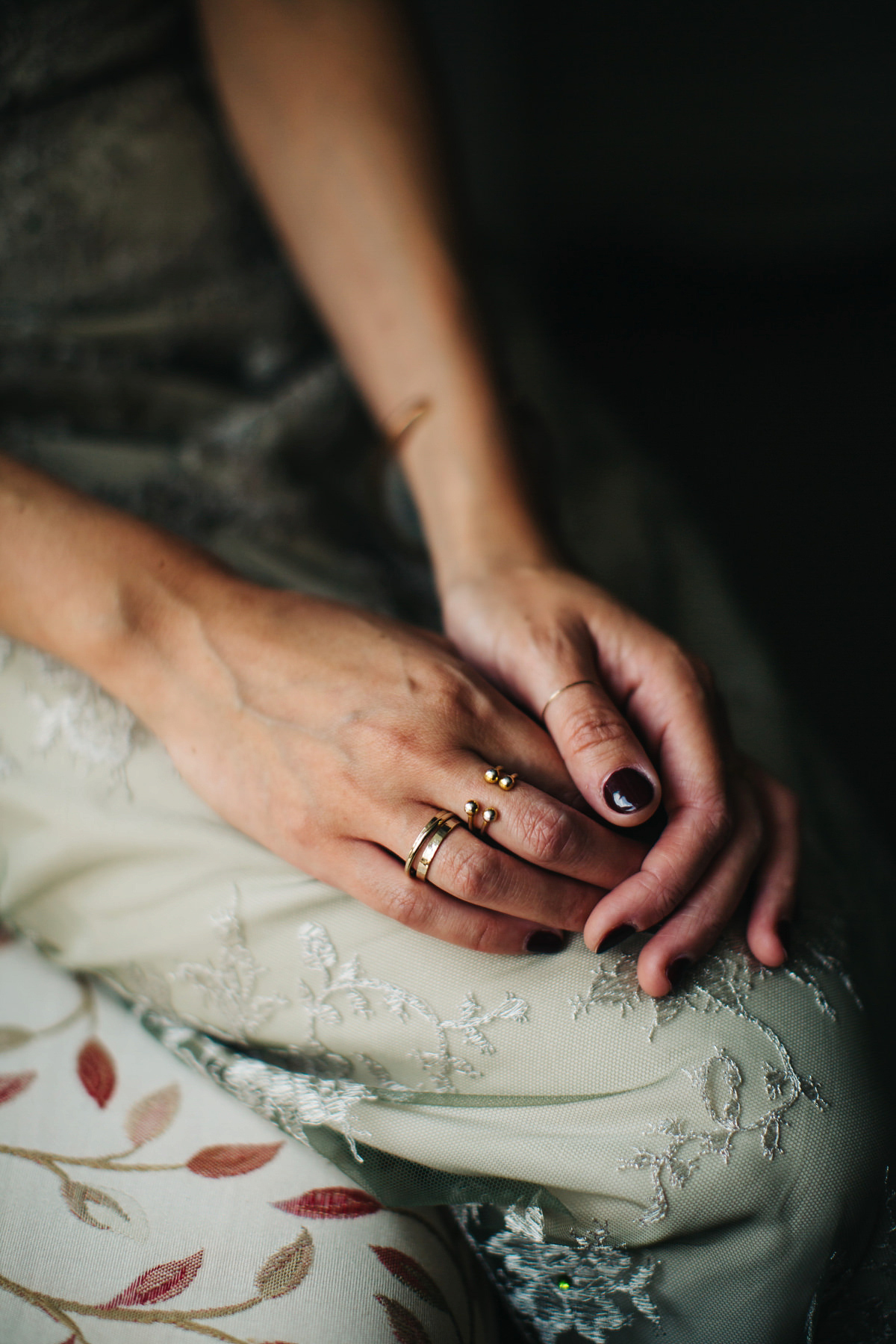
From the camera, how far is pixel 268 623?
1.96ft

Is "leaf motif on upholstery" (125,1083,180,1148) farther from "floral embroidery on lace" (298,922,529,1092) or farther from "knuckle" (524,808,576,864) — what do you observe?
"knuckle" (524,808,576,864)

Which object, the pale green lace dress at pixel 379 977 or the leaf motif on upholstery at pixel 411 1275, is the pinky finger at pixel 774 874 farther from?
the leaf motif on upholstery at pixel 411 1275

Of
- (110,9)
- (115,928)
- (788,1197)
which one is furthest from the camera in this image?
(110,9)

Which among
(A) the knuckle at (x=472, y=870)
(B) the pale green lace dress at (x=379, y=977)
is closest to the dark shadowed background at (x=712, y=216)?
(B) the pale green lace dress at (x=379, y=977)

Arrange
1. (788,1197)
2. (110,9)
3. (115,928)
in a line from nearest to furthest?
(788,1197) < (115,928) < (110,9)

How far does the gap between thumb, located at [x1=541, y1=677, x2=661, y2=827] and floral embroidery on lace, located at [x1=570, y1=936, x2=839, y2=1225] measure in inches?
4.1

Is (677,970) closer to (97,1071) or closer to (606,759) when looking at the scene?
(606,759)

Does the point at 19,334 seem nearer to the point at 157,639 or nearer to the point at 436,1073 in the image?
the point at 157,639

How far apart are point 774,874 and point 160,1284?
476mm

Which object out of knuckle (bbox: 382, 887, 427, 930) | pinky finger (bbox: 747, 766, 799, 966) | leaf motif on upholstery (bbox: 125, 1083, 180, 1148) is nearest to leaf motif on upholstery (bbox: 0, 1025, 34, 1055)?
leaf motif on upholstery (bbox: 125, 1083, 180, 1148)

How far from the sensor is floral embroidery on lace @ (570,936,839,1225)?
0.51m

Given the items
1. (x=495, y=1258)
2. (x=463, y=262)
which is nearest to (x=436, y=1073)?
(x=495, y=1258)

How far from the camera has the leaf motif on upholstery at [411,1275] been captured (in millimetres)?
518

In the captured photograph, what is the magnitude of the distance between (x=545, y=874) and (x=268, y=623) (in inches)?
10.3
